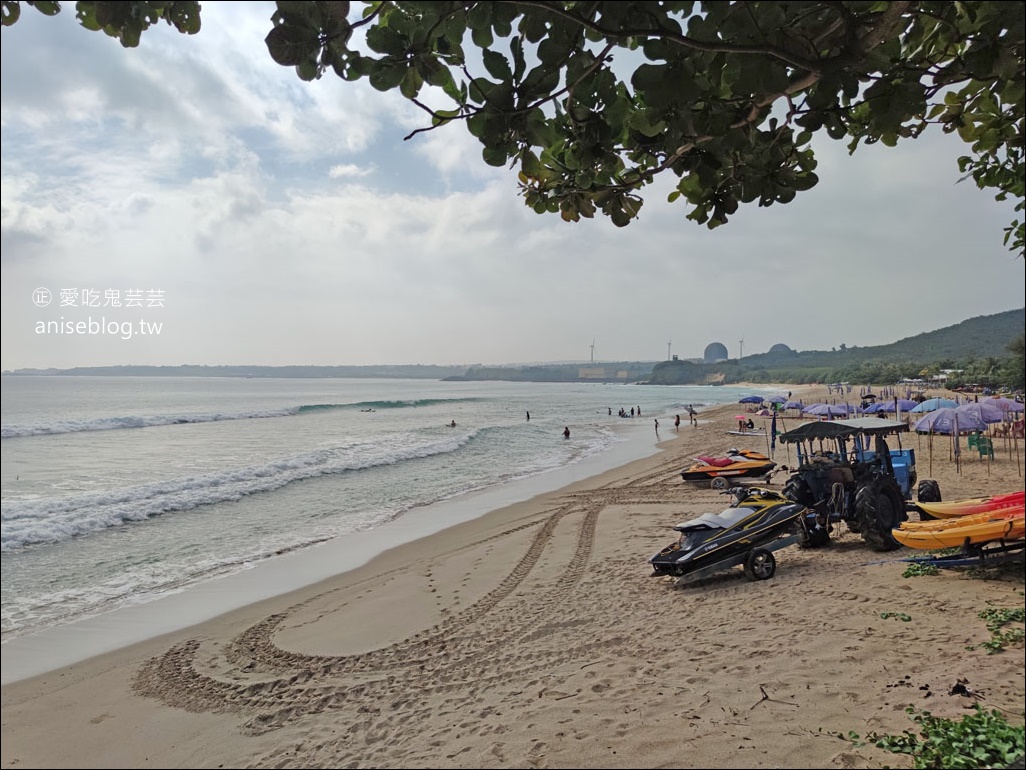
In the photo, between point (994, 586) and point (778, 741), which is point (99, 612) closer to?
point (778, 741)

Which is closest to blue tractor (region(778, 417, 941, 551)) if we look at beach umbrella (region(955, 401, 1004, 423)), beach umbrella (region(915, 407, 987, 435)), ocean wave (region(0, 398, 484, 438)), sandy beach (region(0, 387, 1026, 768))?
sandy beach (region(0, 387, 1026, 768))

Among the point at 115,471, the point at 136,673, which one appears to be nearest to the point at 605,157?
the point at 136,673

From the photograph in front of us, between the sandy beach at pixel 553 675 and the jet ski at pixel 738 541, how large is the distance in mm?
257

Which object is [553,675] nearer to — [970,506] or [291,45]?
[291,45]

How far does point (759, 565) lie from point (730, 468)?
8889 mm

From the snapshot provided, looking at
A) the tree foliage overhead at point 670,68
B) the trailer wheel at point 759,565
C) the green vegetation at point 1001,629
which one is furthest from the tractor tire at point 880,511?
the tree foliage overhead at point 670,68

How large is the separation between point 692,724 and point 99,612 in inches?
339

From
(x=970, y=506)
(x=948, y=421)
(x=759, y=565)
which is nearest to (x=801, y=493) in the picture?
(x=970, y=506)

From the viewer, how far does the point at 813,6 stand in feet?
5.42

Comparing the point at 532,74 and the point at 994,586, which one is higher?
the point at 532,74

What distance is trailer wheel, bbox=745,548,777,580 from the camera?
23.8 feet

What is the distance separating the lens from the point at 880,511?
7.73 m

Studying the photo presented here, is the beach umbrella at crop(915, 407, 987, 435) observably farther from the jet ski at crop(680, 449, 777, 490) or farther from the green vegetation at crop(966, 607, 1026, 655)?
the green vegetation at crop(966, 607, 1026, 655)

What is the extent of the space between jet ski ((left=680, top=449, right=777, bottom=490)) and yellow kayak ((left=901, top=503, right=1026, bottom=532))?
8.30 meters
